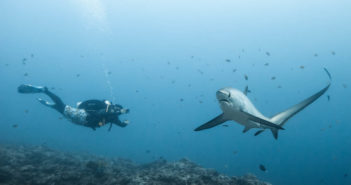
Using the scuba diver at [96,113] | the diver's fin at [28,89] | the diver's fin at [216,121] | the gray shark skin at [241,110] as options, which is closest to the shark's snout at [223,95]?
the gray shark skin at [241,110]

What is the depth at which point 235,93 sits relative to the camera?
4879 millimetres

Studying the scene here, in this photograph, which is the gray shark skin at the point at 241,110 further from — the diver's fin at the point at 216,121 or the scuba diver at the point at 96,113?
the scuba diver at the point at 96,113

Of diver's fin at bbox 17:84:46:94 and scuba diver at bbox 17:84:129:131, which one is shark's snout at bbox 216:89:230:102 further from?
diver's fin at bbox 17:84:46:94

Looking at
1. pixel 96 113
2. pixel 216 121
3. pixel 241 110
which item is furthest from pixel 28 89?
pixel 241 110

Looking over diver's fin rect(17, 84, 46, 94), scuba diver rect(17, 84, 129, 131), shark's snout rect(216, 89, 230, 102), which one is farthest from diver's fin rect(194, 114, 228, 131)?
diver's fin rect(17, 84, 46, 94)

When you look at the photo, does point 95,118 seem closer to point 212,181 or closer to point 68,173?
point 68,173

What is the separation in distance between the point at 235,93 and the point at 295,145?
174815mm

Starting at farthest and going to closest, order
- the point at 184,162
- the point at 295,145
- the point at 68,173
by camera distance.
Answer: the point at 295,145, the point at 184,162, the point at 68,173

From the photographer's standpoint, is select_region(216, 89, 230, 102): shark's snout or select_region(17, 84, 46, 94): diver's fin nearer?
select_region(216, 89, 230, 102): shark's snout

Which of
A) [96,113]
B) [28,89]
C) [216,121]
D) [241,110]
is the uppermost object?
[28,89]

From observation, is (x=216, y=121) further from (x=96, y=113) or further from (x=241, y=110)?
(x=96, y=113)

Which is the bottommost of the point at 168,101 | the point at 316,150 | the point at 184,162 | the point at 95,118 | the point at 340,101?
the point at 184,162

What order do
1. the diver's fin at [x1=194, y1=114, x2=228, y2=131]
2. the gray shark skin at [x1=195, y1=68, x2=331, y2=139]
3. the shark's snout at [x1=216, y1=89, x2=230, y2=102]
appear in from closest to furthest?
the shark's snout at [x1=216, y1=89, x2=230, y2=102], the gray shark skin at [x1=195, y1=68, x2=331, y2=139], the diver's fin at [x1=194, y1=114, x2=228, y2=131]

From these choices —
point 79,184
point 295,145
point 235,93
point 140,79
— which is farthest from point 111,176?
point 295,145
